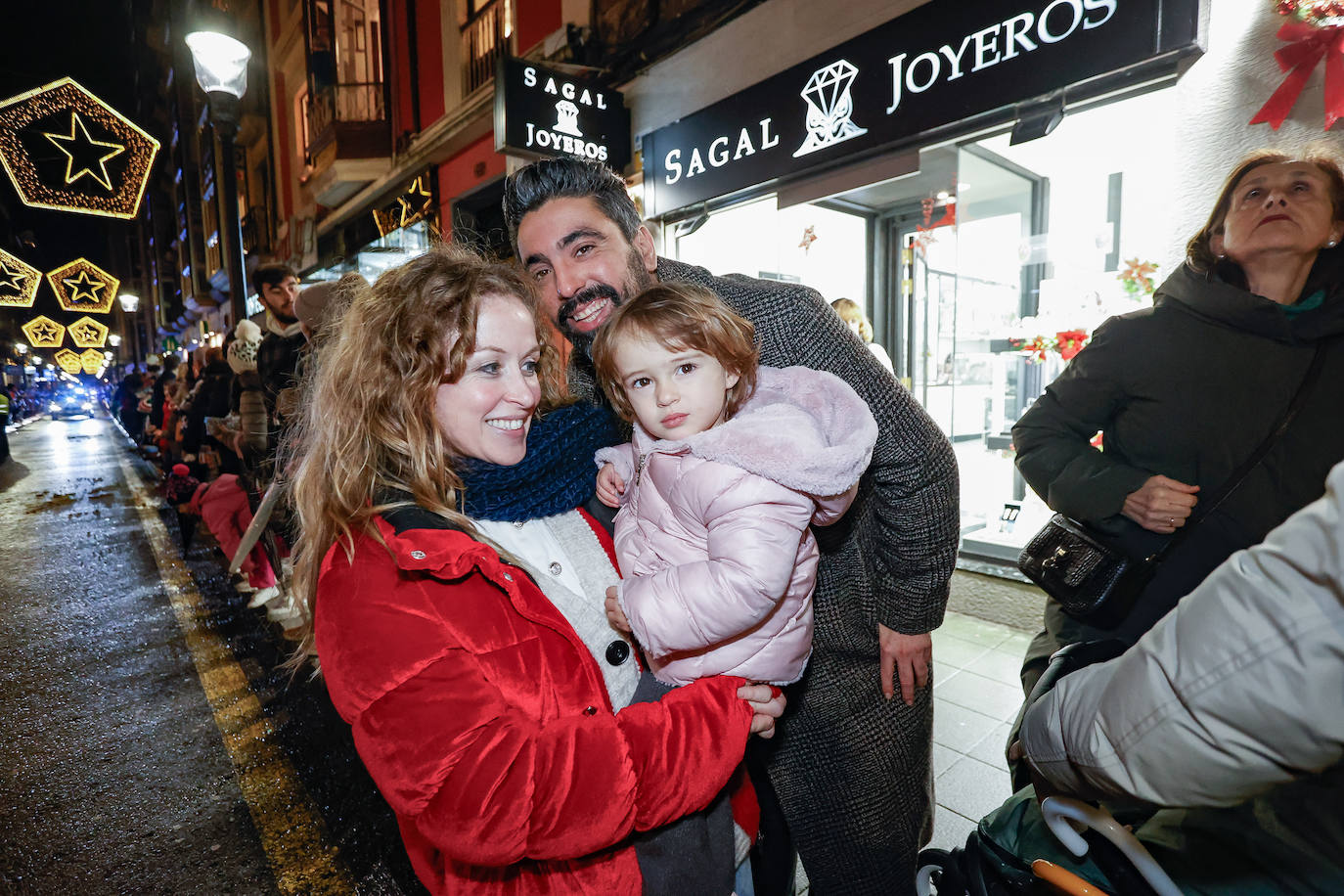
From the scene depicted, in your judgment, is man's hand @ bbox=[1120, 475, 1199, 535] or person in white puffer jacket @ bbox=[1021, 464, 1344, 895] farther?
man's hand @ bbox=[1120, 475, 1199, 535]

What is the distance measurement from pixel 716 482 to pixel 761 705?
0.47m

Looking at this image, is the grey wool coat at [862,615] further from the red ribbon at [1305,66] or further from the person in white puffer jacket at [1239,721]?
the red ribbon at [1305,66]

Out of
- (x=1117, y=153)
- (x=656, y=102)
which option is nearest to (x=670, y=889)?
(x=1117, y=153)

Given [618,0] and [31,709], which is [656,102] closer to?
[618,0]

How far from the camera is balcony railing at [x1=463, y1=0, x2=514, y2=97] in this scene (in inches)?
302

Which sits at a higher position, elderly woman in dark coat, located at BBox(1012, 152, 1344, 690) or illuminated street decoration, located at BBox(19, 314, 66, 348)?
illuminated street decoration, located at BBox(19, 314, 66, 348)

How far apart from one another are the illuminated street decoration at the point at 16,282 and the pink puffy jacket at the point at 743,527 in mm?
22796

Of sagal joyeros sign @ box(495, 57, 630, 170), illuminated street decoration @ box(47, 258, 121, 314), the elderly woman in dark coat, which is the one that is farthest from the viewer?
illuminated street decoration @ box(47, 258, 121, 314)

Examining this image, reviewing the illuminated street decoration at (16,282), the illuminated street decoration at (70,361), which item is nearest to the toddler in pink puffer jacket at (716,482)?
the illuminated street decoration at (16,282)

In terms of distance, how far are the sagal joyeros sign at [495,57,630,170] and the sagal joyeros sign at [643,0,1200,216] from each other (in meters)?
0.57

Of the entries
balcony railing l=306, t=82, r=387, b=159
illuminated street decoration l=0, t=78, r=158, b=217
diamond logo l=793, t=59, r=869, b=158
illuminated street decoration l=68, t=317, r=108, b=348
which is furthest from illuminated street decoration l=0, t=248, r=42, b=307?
diamond logo l=793, t=59, r=869, b=158

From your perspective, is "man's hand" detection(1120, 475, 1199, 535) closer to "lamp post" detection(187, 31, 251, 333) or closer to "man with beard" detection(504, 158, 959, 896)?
"man with beard" detection(504, 158, 959, 896)

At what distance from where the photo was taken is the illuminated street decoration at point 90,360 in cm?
3879

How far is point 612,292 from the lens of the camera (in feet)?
6.08
